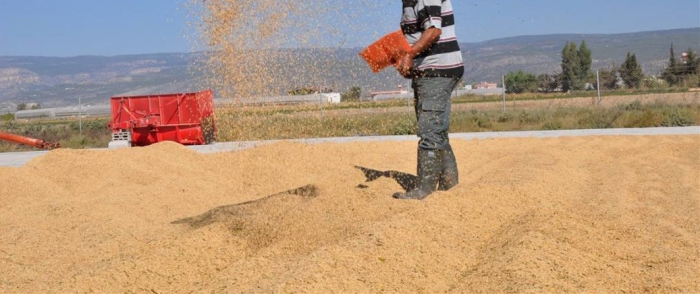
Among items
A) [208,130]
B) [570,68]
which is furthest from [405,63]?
[570,68]

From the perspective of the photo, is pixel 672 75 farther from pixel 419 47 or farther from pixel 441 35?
pixel 419 47

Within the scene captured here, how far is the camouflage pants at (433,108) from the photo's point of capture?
5.95 meters

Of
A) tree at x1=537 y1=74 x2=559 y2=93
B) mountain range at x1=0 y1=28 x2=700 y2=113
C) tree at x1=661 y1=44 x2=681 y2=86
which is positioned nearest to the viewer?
mountain range at x1=0 y1=28 x2=700 y2=113

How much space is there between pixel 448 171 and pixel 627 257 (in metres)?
2.30

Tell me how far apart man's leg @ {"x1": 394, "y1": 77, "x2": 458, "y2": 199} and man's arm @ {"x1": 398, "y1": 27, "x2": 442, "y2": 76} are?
209mm

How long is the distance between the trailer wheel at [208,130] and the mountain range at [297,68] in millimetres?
634

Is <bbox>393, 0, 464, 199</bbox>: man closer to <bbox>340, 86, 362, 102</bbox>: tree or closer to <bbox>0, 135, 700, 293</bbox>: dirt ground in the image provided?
<bbox>0, 135, 700, 293</bbox>: dirt ground

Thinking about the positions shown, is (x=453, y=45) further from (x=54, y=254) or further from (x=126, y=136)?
(x=126, y=136)

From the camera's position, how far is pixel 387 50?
5.87m

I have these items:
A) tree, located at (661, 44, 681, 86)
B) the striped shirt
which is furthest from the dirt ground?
tree, located at (661, 44, 681, 86)

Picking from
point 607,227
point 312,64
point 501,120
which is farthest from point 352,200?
point 501,120

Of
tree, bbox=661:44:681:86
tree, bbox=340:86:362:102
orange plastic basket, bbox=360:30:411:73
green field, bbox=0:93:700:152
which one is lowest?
green field, bbox=0:93:700:152

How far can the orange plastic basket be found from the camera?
5.83 meters

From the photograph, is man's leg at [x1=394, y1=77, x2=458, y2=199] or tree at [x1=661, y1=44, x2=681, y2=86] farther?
tree at [x1=661, y1=44, x2=681, y2=86]
